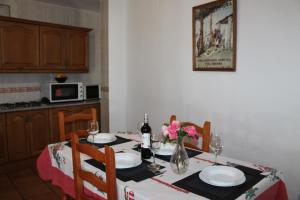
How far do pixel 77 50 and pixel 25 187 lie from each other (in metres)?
2.15

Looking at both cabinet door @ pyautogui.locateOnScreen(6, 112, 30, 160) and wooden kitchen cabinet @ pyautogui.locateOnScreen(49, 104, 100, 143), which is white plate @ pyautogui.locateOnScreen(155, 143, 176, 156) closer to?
wooden kitchen cabinet @ pyautogui.locateOnScreen(49, 104, 100, 143)

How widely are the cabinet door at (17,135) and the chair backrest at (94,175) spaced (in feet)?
7.36

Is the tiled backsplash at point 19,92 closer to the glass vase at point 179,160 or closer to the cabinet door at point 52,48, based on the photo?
the cabinet door at point 52,48

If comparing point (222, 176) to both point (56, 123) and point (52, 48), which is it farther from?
point (52, 48)

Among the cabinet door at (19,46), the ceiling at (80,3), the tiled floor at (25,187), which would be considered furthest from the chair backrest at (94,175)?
the ceiling at (80,3)

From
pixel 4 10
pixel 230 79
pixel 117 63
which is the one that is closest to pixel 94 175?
pixel 230 79

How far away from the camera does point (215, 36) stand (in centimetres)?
238

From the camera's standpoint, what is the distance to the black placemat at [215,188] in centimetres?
114

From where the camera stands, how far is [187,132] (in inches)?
52.0

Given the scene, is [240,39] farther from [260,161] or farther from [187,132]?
[187,132]

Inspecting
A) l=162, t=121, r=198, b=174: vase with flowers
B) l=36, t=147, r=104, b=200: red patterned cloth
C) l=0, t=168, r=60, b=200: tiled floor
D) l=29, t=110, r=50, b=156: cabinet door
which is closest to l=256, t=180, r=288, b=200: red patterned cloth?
l=162, t=121, r=198, b=174: vase with flowers

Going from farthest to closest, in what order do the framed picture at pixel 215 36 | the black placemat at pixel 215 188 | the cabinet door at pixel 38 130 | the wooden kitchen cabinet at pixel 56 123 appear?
the wooden kitchen cabinet at pixel 56 123 < the cabinet door at pixel 38 130 < the framed picture at pixel 215 36 < the black placemat at pixel 215 188

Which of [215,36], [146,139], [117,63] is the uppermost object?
[215,36]

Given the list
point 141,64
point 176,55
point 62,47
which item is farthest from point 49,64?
point 176,55
